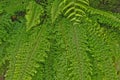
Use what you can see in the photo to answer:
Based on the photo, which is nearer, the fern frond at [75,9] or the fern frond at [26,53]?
the fern frond at [26,53]

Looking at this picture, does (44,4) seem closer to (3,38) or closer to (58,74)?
(3,38)

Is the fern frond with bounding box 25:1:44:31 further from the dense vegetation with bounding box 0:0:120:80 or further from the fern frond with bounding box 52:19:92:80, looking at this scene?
the fern frond with bounding box 52:19:92:80

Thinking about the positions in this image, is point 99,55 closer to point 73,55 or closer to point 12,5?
point 73,55

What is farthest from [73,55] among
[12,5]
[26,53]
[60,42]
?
[12,5]

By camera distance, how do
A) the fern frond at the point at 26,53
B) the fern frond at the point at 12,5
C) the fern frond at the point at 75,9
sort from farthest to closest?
the fern frond at the point at 12,5 < the fern frond at the point at 75,9 < the fern frond at the point at 26,53

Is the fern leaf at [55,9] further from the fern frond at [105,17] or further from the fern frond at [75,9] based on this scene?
the fern frond at [105,17]

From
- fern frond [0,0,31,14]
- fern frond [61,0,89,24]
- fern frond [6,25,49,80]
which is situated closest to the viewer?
fern frond [6,25,49,80]

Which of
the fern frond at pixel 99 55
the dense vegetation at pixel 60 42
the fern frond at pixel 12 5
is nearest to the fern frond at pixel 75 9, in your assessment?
the dense vegetation at pixel 60 42

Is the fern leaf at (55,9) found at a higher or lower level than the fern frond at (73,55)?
higher

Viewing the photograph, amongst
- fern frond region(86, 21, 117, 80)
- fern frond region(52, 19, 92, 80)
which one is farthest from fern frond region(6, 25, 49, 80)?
fern frond region(86, 21, 117, 80)

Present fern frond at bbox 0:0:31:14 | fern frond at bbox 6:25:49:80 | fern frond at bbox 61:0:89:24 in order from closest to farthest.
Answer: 1. fern frond at bbox 6:25:49:80
2. fern frond at bbox 61:0:89:24
3. fern frond at bbox 0:0:31:14
